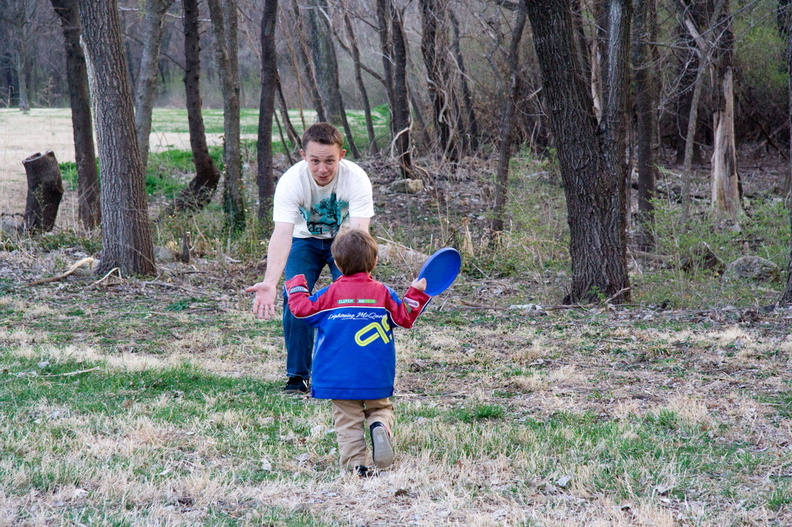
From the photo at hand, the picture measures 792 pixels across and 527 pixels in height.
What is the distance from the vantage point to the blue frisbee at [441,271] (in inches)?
176

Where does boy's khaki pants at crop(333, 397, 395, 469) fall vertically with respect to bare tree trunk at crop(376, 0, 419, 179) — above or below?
below

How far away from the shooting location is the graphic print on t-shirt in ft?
17.9

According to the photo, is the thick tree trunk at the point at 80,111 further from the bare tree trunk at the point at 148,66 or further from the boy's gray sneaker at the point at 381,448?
the boy's gray sneaker at the point at 381,448

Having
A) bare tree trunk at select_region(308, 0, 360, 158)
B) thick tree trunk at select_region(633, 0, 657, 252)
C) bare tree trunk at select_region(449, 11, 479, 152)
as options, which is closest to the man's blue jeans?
thick tree trunk at select_region(633, 0, 657, 252)

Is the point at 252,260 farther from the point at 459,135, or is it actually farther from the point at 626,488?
the point at 626,488

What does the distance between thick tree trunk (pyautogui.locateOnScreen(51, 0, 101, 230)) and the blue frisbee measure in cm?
1270

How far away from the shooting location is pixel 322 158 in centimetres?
509

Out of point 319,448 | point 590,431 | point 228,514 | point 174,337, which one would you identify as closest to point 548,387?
point 590,431

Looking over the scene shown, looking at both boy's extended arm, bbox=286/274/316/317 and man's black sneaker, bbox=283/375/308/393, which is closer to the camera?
boy's extended arm, bbox=286/274/316/317

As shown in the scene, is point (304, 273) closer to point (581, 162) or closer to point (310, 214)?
point (310, 214)

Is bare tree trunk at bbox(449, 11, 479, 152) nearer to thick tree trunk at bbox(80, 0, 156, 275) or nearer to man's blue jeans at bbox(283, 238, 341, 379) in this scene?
thick tree trunk at bbox(80, 0, 156, 275)

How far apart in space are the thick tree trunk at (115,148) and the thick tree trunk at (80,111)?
394 cm

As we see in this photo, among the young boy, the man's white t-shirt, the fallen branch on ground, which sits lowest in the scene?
the fallen branch on ground

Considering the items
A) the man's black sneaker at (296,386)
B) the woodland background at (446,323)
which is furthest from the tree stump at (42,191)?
the man's black sneaker at (296,386)
